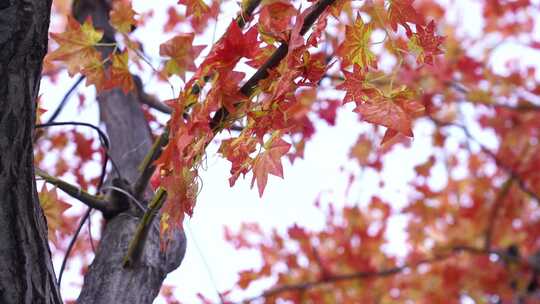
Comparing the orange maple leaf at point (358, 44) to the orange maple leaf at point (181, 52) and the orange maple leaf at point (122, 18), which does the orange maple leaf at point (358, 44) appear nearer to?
the orange maple leaf at point (181, 52)

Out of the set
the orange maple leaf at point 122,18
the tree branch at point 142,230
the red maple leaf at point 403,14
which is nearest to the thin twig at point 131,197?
the tree branch at point 142,230

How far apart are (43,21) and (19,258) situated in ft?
1.60

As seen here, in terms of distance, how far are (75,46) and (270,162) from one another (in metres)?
0.83

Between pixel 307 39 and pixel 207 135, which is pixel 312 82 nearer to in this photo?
pixel 307 39

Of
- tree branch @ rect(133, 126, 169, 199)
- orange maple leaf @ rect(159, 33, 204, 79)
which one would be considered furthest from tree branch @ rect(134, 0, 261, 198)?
orange maple leaf @ rect(159, 33, 204, 79)

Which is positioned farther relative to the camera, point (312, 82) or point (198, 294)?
point (198, 294)

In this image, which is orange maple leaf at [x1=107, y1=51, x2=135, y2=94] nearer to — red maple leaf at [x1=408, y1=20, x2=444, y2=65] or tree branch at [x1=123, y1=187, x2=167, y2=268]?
tree branch at [x1=123, y1=187, x2=167, y2=268]

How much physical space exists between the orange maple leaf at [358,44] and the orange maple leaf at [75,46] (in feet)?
2.67

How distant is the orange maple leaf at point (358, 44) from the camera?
1.53 m

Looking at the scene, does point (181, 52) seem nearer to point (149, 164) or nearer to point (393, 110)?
point (149, 164)

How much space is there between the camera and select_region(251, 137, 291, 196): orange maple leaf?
4.79ft

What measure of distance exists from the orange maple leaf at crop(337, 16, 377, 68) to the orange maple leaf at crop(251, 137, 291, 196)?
0.88 ft

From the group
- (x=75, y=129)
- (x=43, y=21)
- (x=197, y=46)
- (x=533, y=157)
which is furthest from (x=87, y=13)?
(x=533, y=157)

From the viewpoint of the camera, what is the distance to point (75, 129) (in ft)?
10.6
